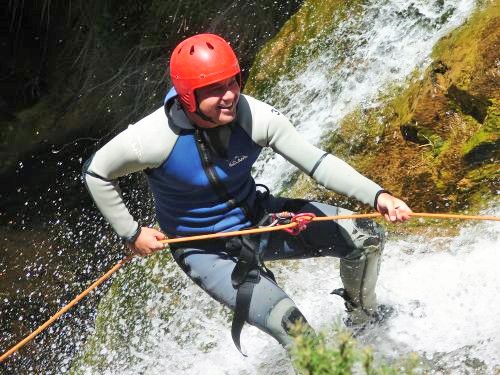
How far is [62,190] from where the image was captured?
849 cm

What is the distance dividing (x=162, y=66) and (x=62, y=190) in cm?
184

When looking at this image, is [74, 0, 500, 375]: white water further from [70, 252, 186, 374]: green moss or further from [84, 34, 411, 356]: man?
[84, 34, 411, 356]: man

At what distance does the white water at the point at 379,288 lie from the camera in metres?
→ 4.16

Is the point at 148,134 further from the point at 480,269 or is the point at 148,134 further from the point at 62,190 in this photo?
the point at 62,190

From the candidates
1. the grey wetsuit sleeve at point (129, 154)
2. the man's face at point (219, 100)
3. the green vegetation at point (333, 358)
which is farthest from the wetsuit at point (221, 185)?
the green vegetation at point (333, 358)

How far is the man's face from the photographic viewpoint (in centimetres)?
328

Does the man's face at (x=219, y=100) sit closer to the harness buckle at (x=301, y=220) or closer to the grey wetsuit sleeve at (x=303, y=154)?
the grey wetsuit sleeve at (x=303, y=154)

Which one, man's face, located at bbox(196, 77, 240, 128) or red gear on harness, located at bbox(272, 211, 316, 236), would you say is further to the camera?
→ red gear on harness, located at bbox(272, 211, 316, 236)

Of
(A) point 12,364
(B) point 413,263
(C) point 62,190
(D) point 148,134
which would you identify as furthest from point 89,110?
(D) point 148,134

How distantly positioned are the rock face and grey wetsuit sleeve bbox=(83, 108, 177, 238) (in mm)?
2122

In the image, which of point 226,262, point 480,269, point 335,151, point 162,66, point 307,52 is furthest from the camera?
point 162,66

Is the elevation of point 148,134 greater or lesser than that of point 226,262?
greater

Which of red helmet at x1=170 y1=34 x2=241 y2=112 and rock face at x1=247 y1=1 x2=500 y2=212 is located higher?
red helmet at x1=170 y1=34 x2=241 y2=112

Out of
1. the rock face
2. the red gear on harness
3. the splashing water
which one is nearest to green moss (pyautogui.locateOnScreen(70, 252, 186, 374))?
the splashing water
